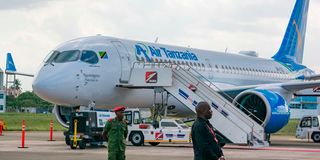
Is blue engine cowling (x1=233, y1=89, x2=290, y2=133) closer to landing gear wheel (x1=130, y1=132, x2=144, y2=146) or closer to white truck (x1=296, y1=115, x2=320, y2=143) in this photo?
landing gear wheel (x1=130, y1=132, x2=144, y2=146)

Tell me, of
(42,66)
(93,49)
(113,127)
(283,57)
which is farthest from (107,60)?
(283,57)

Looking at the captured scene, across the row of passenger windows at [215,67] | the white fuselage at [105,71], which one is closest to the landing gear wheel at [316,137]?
the row of passenger windows at [215,67]

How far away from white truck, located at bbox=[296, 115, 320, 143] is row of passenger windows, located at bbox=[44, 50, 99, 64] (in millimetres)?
14041

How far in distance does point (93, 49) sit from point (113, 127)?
496 inches

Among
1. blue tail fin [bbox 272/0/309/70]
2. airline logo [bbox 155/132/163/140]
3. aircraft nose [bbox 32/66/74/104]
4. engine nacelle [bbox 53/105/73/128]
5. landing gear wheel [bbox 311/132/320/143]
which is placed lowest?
landing gear wheel [bbox 311/132/320/143]

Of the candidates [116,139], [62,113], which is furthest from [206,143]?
[62,113]

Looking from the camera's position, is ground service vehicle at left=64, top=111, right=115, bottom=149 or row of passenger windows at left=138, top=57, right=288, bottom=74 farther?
row of passenger windows at left=138, top=57, right=288, bottom=74

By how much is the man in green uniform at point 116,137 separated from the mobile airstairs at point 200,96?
11.9 m

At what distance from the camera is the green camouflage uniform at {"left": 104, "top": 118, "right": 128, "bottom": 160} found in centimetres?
1216

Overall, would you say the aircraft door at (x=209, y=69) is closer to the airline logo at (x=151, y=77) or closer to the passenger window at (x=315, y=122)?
the airline logo at (x=151, y=77)

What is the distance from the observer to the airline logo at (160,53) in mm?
26734

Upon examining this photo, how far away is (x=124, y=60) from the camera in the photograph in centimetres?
2533

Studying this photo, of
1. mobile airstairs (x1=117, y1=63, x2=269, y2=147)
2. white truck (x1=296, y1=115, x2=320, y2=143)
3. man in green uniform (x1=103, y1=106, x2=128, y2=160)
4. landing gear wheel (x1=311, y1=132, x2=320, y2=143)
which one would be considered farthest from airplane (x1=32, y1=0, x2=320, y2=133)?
man in green uniform (x1=103, y1=106, x2=128, y2=160)

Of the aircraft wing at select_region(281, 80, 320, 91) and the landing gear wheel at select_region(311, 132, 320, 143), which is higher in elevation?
the aircraft wing at select_region(281, 80, 320, 91)
